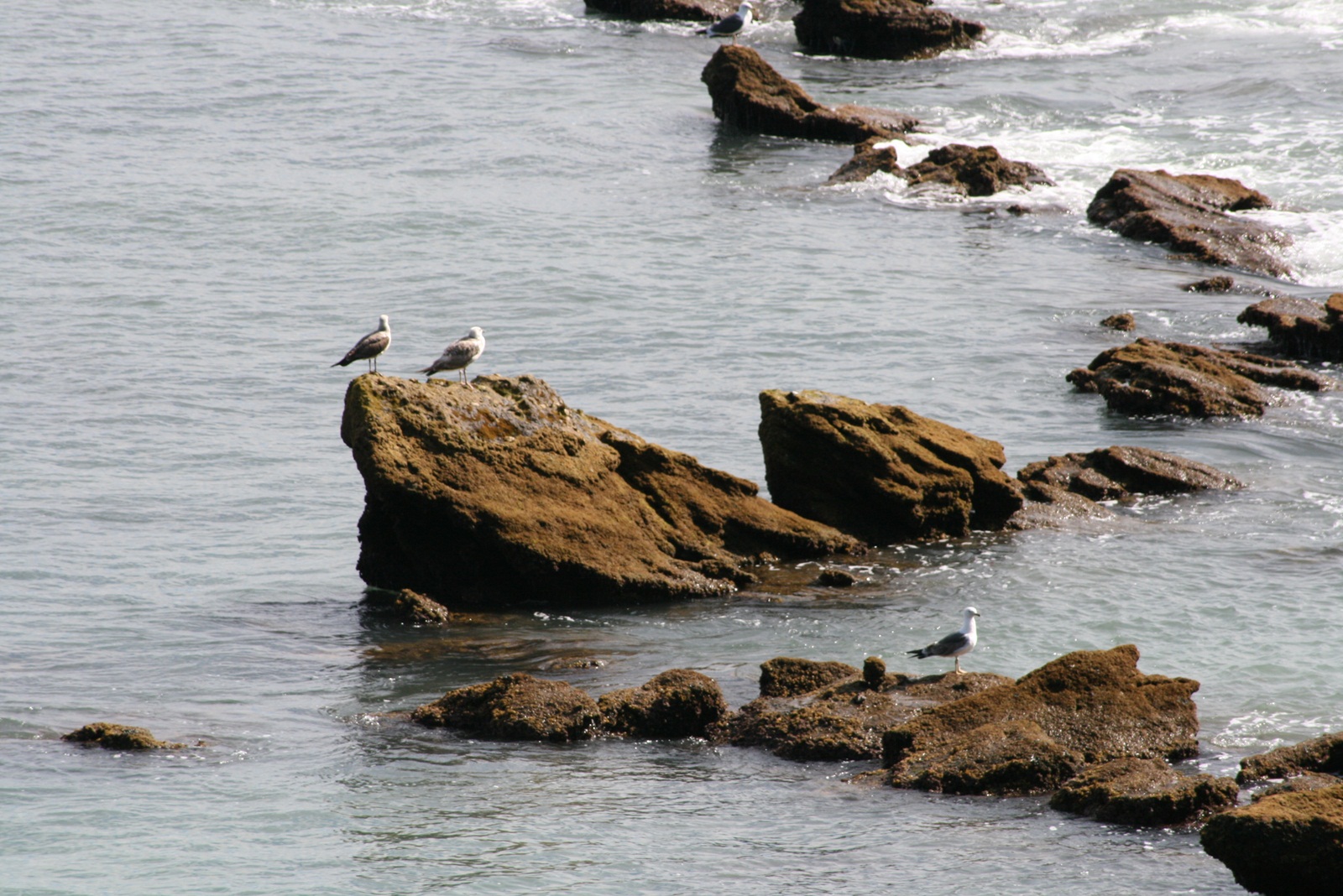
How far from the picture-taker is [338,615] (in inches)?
506

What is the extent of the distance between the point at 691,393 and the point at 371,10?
→ 28097 mm

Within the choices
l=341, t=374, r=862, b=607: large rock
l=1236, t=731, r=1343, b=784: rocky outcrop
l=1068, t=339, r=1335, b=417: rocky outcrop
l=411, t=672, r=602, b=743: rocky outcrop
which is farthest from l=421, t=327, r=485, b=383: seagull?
l=1068, t=339, r=1335, b=417: rocky outcrop

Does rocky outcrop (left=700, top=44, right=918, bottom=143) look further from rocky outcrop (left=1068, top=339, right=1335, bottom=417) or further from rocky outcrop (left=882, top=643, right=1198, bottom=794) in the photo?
rocky outcrop (left=882, top=643, right=1198, bottom=794)

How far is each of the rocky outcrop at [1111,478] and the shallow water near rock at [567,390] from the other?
0.35 m

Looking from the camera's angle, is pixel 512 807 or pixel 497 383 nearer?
pixel 512 807

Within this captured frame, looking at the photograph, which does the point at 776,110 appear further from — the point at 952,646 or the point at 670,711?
the point at 670,711

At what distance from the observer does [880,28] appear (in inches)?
1544

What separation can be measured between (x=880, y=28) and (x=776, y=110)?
8.37m

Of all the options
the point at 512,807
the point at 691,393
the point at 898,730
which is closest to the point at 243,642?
the point at 512,807

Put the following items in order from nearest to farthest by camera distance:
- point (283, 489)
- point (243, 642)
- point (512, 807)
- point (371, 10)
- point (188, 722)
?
1. point (512, 807)
2. point (188, 722)
3. point (243, 642)
4. point (283, 489)
5. point (371, 10)

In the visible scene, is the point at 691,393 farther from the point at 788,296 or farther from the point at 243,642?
the point at 243,642

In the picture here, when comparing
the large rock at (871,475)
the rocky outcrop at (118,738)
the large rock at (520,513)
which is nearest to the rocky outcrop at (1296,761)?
the large rock at (520,513)

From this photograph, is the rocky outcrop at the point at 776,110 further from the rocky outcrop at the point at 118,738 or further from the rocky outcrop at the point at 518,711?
the rocky outcrop at the point at 118,738

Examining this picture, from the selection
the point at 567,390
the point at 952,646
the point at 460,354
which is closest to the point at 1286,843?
the point at 952,646
